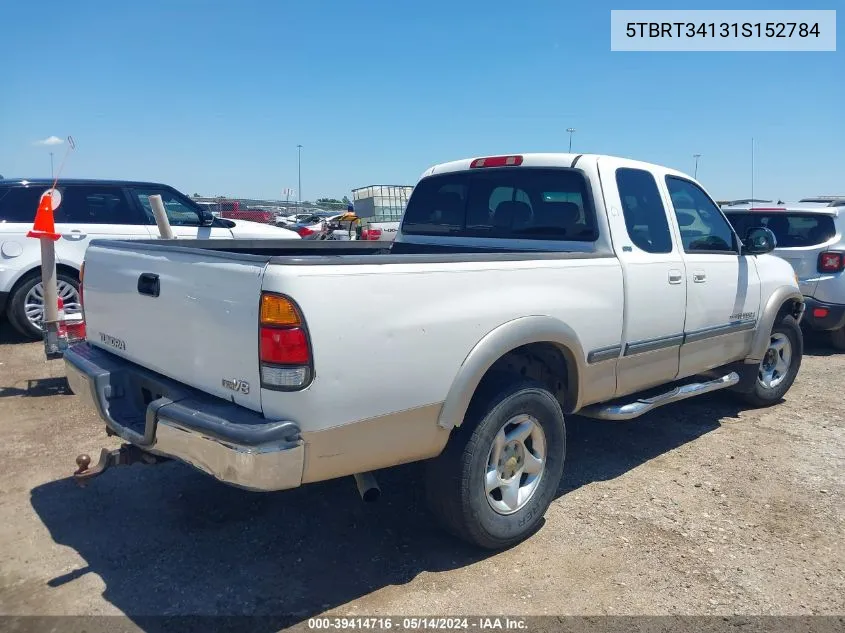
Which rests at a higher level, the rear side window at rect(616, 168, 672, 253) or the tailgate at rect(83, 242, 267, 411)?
the rear side window at rect(616, 168, 672, 253)


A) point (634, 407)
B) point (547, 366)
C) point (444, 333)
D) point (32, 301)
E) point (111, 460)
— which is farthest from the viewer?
point (32, 301)

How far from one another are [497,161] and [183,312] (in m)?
2.46

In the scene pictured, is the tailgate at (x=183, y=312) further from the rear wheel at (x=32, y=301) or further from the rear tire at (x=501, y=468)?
the rear wheel at (x=32, y=301)

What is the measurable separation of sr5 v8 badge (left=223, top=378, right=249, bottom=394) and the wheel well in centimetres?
130

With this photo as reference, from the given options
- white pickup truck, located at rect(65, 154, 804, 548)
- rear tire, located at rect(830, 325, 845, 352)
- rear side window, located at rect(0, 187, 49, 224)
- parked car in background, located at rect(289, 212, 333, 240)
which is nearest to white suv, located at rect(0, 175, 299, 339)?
rear side window, located at rect(0, 187, 49, 224)

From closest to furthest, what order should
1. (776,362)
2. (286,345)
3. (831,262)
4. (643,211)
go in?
1. (286,345)
2. (643,211)
3. (776,362)
4. (831,262)

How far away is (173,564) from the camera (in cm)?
326

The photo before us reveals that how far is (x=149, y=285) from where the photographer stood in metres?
3.16

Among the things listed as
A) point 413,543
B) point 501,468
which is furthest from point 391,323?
point 413,543

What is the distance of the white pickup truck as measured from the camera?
8.36ft

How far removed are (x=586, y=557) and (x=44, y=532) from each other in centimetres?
280

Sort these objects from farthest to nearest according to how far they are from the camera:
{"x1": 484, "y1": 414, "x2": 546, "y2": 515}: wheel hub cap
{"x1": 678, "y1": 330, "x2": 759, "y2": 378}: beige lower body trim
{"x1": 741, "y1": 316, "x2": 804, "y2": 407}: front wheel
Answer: {"x1": 741, "y1": 316, "x2": 804, "y2": 407}: front wheel, {"x1": 678, "y1": 330, "x2": 759, "y2": 378}: beige lower body trim, {"x1": 484, "y1": 414, "x2": 546, "y2": 515}: wheel hub cap

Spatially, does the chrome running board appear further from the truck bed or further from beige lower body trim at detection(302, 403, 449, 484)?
beige lower body trim at detection(302, 403, 449, 484)

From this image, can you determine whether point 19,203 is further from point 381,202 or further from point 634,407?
point 381,202
